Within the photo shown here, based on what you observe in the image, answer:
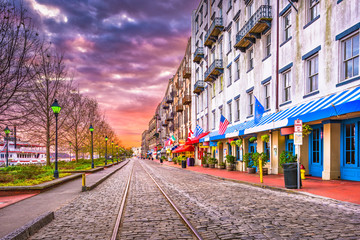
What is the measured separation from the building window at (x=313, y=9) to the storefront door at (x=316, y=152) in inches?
241

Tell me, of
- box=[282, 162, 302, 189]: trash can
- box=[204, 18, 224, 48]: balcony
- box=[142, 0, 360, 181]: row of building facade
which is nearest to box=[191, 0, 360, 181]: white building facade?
box=[142, 0, 360, 181]: row of building facade

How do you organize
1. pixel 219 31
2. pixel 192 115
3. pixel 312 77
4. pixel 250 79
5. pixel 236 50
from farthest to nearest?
pixel 192 115 → pixel 219 31 → pixel 236 50 → pixel 250 79 → pixel 312 77

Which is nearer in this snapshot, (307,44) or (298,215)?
(298,215)

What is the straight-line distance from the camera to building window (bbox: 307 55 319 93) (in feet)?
52.5

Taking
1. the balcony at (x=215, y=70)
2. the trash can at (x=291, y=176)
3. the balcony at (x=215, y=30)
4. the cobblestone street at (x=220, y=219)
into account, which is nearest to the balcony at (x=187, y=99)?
the balcony at (x=215, y=30)

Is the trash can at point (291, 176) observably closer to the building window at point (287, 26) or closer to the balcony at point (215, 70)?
the building window at point (287, 26)

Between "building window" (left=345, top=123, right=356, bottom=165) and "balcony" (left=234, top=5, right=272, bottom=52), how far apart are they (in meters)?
9.92

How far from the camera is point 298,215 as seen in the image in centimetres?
725

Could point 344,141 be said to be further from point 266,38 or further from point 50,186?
point 50,186

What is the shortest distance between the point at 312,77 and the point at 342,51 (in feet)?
8.75

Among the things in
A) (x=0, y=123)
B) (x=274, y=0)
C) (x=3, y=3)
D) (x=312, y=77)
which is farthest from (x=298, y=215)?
(x=274, y=0)

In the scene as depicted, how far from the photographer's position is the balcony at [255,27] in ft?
68.3

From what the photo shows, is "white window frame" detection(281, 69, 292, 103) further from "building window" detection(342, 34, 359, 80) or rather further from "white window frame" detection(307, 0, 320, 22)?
"building window" detection(342, 34, 359, 80)

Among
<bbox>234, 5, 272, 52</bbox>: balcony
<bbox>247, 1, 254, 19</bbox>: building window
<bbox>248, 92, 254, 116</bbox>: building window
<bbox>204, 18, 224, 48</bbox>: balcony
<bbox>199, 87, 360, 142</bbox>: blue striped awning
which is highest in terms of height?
<bbox>204, 18, 224, 48</bbox>: balcony
